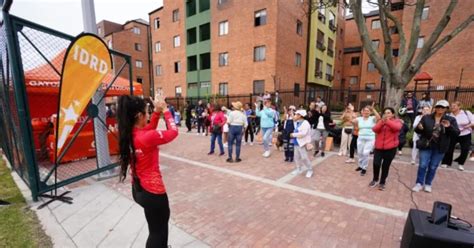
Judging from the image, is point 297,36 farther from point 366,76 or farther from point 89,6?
point 89,6

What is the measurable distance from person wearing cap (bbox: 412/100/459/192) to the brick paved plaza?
27.4 inches

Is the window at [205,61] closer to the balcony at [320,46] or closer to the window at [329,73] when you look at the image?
the balcony at [320,46]

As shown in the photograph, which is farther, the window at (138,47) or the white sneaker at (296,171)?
the window at (138,47)

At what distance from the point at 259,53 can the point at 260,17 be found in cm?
314

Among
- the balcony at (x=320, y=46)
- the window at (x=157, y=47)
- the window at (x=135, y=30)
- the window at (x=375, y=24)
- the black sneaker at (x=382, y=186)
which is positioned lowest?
the black sneaker at (x=382, y=186)

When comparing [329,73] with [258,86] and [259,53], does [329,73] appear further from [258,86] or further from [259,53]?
[258,86]

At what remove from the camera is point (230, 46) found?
22.4 meters

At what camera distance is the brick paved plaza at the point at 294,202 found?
3.05 metres

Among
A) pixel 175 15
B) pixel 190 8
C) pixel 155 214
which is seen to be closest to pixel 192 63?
pixel 190 8

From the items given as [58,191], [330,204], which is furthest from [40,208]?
[330,204]

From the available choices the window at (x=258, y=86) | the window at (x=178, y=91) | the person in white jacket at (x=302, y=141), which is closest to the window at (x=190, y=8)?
the window at (x=178, y=91)

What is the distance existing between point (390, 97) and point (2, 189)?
11.4m

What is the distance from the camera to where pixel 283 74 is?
2084 centimetres

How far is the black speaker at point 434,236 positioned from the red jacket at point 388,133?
247 centimetres
